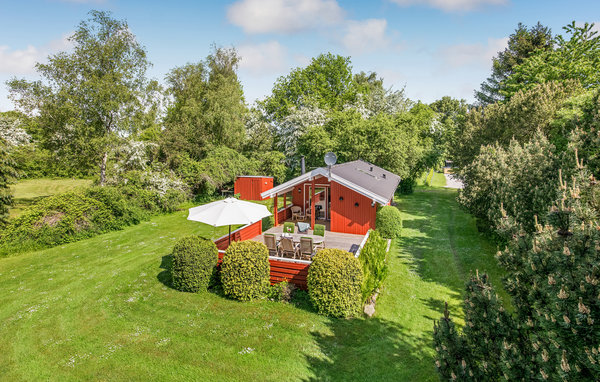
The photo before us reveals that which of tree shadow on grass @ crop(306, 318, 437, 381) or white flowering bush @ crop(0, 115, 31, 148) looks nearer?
tree shadow on grass @ crop(306, 318, 437, 381)

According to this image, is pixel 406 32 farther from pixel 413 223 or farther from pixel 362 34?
pixel 413 223

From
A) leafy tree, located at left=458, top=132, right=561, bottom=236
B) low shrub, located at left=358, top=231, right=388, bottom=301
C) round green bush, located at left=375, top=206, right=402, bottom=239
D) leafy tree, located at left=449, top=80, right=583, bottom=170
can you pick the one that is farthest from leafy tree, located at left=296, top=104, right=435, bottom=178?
low shrub, located at left=358, top=231, right=388, bottom=301

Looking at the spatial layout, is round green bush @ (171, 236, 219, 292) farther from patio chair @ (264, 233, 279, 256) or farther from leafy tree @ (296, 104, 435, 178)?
leafy tree @ (296, 104, 435, 178)

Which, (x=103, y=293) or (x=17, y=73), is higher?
(x=17, y=73)

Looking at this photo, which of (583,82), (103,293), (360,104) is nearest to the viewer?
(103,293)

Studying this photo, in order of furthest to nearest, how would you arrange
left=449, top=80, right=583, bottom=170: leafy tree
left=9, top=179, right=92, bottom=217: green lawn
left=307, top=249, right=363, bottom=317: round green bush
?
left=9, top=179, right=92, bottom=217: green lawn < left=449, top=80, right=583, bottom=170: leafy tree < left=307, top=249, right=363, bottom=317: round green bush

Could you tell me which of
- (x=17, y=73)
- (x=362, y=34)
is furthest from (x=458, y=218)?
(x=17, y=73)

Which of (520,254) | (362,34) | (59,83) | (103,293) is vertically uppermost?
(362,34)
